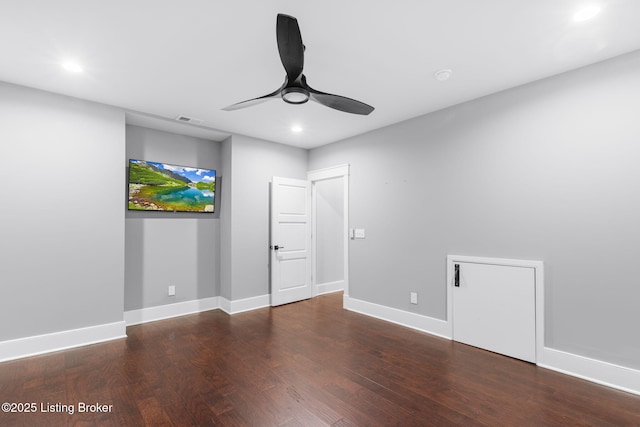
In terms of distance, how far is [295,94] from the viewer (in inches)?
79.5

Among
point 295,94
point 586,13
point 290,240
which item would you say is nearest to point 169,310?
point 290,240

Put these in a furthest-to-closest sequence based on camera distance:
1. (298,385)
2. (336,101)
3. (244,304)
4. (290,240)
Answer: (290,240)
(244,304)
(298,385)
(336,101)

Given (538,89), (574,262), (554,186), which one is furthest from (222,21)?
(574,262)

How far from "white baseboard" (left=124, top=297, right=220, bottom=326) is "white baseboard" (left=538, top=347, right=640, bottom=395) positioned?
164 inches

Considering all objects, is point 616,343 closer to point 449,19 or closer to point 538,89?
point 538,89

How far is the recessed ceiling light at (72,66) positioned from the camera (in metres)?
2.58

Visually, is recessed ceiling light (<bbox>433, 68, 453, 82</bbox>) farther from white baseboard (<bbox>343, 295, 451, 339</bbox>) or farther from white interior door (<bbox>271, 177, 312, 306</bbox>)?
white interior door (<bbox>271, 177, 312, 306</bbox>)

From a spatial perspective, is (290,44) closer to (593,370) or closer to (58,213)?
(58,213)

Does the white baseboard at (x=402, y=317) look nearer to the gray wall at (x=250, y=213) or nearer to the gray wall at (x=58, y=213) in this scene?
the gray wall at (x=250, y=213)

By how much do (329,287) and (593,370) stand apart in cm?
386

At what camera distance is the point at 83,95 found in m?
3.21

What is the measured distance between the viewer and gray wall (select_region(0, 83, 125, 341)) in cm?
294

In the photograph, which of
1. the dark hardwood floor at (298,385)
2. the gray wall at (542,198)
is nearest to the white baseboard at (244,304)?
the dark hardwood floor at (298,385)

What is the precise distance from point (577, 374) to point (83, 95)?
5.47 m
